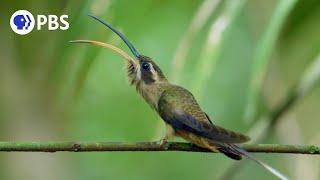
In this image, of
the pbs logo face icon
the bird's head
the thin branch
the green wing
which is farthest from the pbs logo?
the thin branch

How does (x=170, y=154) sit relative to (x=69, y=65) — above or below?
below

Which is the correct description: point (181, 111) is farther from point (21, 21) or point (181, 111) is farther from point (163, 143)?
point (21, 21)

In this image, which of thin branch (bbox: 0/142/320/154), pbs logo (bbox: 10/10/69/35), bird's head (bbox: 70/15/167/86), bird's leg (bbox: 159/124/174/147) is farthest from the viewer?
pbs logo (bbox: 10/10/69/35)

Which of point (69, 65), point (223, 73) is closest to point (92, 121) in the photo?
point (223, 73)

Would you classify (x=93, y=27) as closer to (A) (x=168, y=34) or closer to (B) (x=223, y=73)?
(A) (x=168, y=34)

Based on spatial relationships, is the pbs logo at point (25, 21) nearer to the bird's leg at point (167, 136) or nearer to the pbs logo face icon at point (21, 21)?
the pbs logo face icon at point (21, 21)

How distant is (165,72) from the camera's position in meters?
1.43

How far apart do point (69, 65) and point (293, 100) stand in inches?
9.9

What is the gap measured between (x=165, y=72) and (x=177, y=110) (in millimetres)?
554

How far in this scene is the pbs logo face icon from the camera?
1081mm

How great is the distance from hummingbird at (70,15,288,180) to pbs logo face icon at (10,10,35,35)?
0.55ft

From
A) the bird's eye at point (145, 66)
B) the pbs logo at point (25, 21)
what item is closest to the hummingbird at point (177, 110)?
the bird's eye at point (145, 66)

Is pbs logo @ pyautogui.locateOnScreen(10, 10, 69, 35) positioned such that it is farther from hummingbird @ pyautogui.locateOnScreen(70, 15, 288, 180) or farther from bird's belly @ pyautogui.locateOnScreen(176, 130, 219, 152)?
bird's belly @ pyautogui.locateOnScreen(176, 130, 219, 152)

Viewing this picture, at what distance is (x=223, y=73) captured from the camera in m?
2.27
